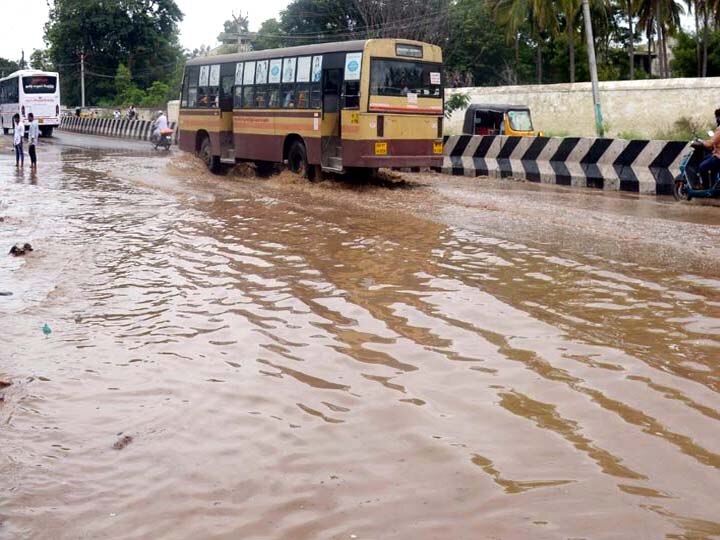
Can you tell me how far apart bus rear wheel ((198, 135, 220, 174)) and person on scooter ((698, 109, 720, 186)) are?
11489 millimetres

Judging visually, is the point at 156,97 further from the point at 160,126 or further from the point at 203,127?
the point at 203,127

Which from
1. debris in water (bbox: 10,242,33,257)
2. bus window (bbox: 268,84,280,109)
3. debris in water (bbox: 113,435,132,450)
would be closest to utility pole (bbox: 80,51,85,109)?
bus window (bbox: 268,84,280,109)

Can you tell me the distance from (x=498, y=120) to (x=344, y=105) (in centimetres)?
781

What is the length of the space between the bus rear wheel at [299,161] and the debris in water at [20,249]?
861 cm

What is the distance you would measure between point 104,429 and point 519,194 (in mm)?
12634

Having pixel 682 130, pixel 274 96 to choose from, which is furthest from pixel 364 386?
pixel 682 130

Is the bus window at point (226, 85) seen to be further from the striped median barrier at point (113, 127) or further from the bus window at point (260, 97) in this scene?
the striped median barrier at point (113, 127)

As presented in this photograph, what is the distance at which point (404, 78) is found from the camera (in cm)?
1777

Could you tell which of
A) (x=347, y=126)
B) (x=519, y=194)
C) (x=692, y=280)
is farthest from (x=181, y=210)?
(x=692, y=280)

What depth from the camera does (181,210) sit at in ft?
48.6

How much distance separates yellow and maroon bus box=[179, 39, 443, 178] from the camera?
17344 mm

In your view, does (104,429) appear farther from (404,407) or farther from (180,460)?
(404,407)

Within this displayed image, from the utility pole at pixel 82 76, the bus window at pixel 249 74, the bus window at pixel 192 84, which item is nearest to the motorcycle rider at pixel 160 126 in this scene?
the bus window at pixel 192 84

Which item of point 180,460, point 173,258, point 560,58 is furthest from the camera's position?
point 560,58
